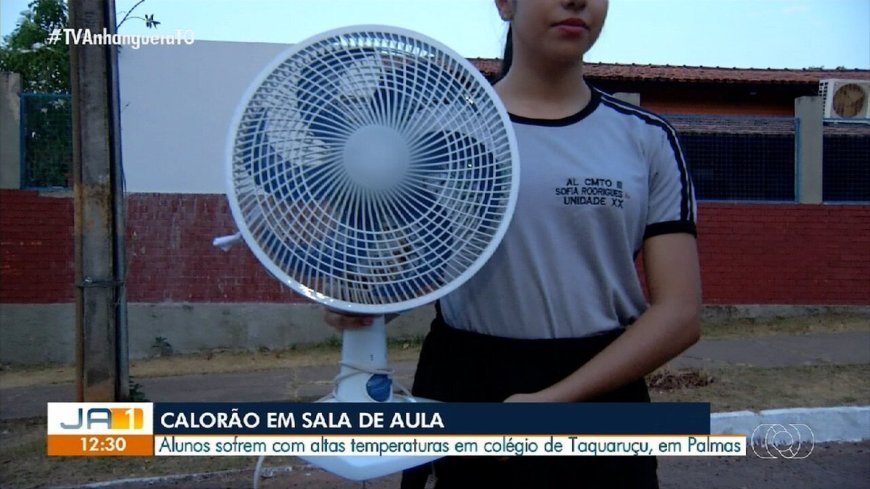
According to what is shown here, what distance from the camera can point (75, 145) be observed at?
14.0 ft

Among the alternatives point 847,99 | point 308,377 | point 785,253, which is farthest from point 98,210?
point 847,99

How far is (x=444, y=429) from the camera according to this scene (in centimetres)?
133

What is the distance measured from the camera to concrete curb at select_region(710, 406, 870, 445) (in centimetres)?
489

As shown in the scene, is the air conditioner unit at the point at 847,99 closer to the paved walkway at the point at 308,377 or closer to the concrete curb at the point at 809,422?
the paved walkway at the point at 308,377

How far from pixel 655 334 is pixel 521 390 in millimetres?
234

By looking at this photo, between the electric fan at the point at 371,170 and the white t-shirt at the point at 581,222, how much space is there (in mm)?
113

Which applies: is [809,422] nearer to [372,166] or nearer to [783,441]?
[783,441]

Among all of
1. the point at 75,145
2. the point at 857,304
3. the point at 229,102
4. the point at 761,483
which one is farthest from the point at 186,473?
the point at 857,304

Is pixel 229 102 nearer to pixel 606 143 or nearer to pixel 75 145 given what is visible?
pixel 75 145

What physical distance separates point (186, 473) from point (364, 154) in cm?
341

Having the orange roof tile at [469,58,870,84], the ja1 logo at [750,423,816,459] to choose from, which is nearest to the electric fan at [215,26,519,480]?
the ja1 logo at [750,423,816,459]

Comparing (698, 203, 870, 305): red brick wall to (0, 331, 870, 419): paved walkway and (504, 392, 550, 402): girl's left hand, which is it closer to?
(0, 331, 870, 419): paved walkway

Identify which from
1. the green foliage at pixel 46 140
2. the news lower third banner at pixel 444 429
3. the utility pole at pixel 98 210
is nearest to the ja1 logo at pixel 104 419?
the news lower third banner at pixel 444 429

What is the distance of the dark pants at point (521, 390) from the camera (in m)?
1.36
